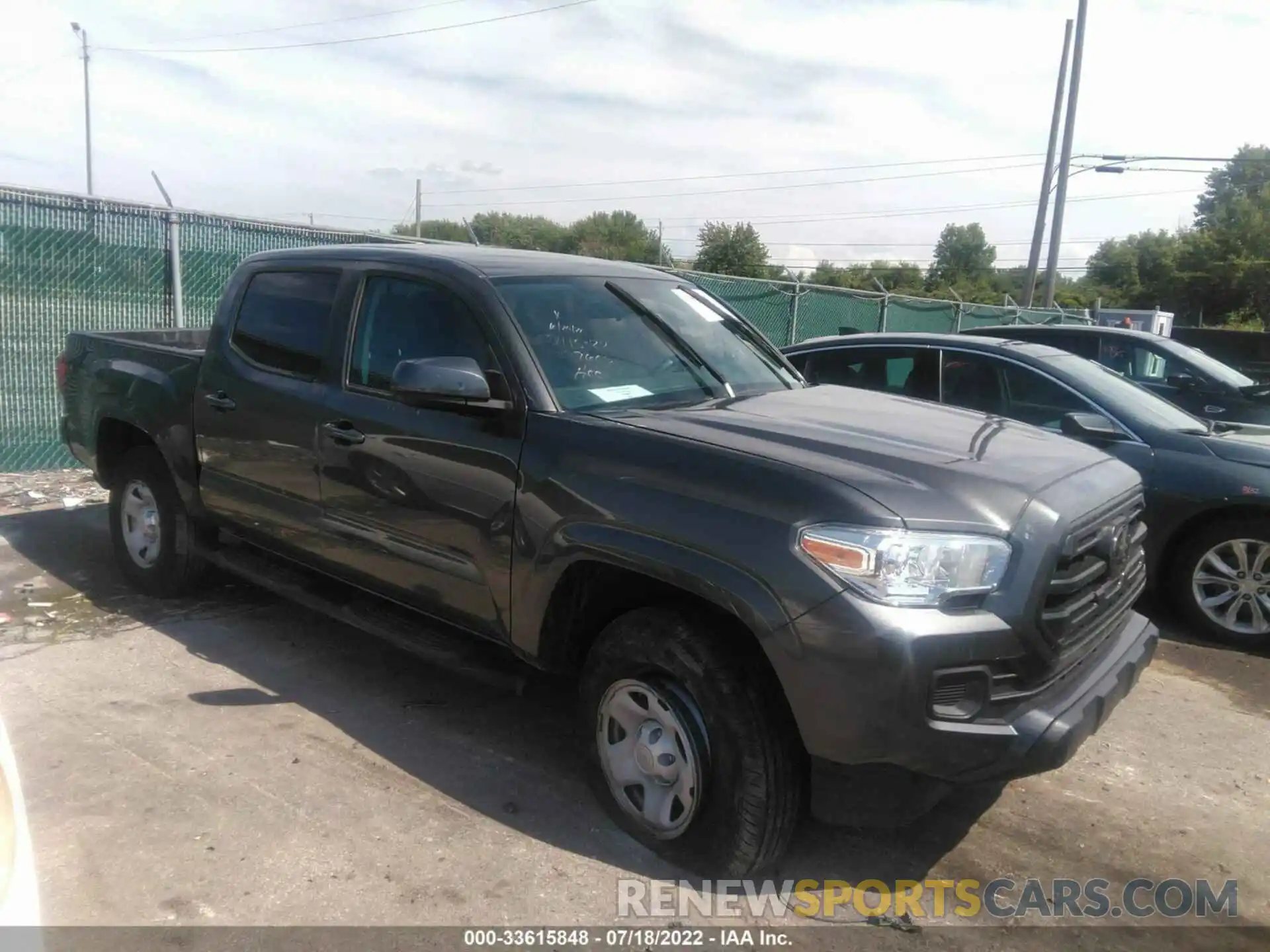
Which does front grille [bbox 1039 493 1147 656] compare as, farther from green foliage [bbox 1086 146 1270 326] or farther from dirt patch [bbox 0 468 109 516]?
green foliage [bbox 1086 146 1270 326]

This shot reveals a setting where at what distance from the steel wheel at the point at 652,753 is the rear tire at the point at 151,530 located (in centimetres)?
307

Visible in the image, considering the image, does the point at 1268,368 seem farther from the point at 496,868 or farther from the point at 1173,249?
the point at 1173,249

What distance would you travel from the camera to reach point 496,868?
3.14 metres

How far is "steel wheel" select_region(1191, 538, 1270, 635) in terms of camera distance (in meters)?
5.42

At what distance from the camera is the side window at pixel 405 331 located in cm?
379

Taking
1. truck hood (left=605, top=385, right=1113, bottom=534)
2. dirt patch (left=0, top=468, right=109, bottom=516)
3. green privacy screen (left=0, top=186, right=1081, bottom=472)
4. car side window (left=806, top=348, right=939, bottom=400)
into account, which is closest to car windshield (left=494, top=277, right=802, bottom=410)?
truck hood (left=605, top=385, right=1113, bottom=534)

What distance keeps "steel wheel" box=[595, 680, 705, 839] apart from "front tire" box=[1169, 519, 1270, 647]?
154 inches

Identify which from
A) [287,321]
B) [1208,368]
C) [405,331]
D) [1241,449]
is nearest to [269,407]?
[287,321]

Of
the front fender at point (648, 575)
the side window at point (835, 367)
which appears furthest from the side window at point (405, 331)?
the side window at point (835, 367)

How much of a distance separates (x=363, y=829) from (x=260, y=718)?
1058 millimetres

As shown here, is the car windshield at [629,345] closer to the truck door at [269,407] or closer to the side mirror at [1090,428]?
the truck door at [269,407]

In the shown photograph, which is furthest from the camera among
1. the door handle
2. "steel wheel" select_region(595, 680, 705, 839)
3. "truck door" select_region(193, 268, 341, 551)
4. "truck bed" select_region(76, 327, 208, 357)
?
"truck bed" select_region(76, 327, 208, 357)

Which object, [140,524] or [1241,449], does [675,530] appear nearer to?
[140,524]

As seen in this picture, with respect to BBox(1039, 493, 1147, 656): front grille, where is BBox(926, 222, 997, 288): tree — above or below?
above
